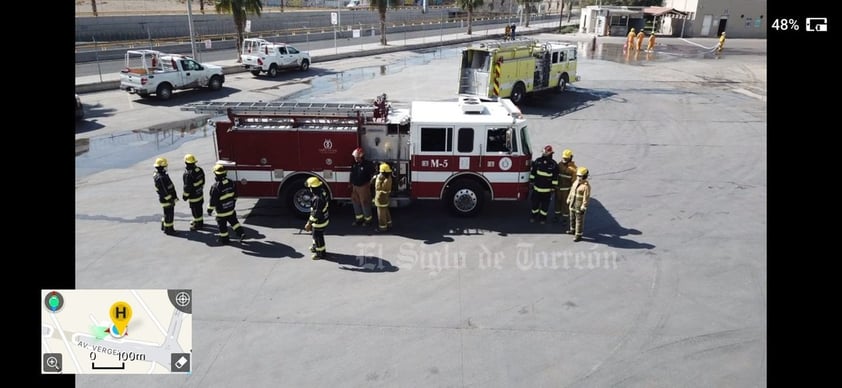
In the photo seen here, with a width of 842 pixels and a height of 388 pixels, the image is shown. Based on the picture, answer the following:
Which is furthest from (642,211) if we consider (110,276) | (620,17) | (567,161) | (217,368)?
(620,17)

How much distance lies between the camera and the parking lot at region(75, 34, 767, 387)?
253 inches

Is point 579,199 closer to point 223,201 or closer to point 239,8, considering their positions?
point 223,201

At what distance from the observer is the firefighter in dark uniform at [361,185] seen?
9.89 m

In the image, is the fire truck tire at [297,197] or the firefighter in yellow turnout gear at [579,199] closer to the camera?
the firefighter in yellow turnout gear at [579,199]

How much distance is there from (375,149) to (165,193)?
3979 mm

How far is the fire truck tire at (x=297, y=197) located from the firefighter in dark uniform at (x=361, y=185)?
1009 millimetres

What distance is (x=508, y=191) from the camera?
34.4ft

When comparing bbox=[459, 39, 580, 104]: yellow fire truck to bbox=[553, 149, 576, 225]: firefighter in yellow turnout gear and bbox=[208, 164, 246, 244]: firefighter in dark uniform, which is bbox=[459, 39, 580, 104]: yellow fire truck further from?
bbox=[208, 164, 246, 244]: firefighter in dark uniform

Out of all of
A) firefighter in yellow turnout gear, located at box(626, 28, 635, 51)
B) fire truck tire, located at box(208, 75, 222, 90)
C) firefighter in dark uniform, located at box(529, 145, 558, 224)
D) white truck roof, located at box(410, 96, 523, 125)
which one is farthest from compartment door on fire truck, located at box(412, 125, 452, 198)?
firefighter in yellow turnout gear, located at box(626, 28, 635, 51)

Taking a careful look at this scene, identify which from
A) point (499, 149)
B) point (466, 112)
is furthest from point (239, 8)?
point (499, 149)

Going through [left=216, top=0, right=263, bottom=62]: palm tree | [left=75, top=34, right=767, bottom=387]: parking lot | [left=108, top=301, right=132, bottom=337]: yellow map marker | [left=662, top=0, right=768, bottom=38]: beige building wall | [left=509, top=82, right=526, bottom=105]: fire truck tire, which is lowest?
[left=75, top=34, right=767, bottom=387]: parking lot

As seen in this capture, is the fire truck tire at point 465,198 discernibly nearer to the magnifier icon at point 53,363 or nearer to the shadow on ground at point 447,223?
the shadow on ground at point 447,223

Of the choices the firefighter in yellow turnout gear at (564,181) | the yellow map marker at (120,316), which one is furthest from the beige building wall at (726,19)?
the yellow map marker at (120,316)
